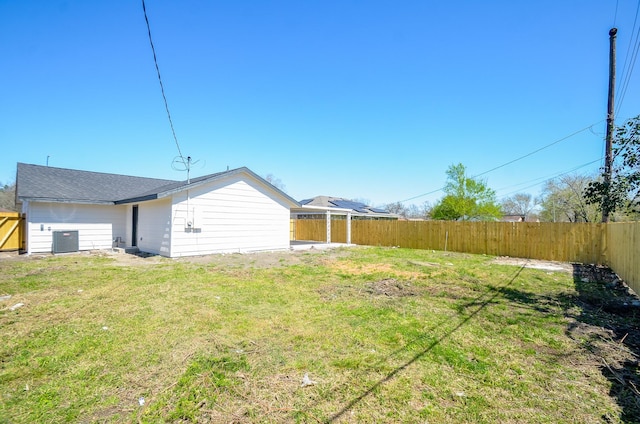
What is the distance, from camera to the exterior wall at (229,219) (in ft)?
36.4

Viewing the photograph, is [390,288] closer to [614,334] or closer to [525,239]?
[614,334]

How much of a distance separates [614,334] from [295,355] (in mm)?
4444

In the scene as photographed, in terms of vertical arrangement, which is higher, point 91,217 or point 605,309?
point 91,217

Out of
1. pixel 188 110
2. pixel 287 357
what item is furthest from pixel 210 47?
pixel 287 357

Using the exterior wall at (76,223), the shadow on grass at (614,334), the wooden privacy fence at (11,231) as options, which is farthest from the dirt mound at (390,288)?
the wooden privacy fence at (11,231)

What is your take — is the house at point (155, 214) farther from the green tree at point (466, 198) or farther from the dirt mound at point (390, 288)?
the green tree at point (466, 198)

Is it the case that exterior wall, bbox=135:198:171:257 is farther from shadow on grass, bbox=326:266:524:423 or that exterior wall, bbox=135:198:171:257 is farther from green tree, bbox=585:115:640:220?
green tree, bbox=585:115:640:220

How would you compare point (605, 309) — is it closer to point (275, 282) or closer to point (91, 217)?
point (275, 282)

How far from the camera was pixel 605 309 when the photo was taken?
5.21 meters

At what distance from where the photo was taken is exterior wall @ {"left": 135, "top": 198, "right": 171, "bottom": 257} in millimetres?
11039

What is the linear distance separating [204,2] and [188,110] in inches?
174

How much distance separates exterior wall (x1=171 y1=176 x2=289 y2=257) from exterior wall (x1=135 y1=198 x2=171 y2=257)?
1.45ft

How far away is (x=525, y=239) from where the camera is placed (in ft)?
41.8

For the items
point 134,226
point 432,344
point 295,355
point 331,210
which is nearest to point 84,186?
→ point 134,226
